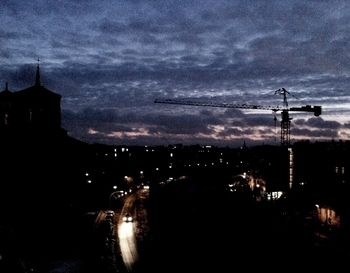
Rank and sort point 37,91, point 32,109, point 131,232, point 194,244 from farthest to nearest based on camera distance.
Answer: point 37,91, point 32,109, point 131,232, point 194,244

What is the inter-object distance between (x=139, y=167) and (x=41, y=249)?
103 meters

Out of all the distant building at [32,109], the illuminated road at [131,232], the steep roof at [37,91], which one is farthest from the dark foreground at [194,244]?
the steep roof at [37,91]

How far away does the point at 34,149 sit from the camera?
132 feet

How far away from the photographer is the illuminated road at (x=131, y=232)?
1259 inches

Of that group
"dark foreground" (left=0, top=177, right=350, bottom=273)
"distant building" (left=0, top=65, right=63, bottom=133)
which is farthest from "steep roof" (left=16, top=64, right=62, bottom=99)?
"dark foreground" (left=0, top=177, right=350, bottom=273)

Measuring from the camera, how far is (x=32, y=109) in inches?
1839

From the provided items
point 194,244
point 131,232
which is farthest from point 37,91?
point 194,244

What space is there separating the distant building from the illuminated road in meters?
14.9

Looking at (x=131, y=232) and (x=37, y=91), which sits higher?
(x=37, y=91)

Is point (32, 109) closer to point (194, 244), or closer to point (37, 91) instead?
point (37, 91)

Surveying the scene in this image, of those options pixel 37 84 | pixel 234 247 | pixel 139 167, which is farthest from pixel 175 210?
pixel 139 167

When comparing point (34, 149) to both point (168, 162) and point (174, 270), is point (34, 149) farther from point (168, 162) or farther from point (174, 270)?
point (168, 162)

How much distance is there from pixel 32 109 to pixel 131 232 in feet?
65.7

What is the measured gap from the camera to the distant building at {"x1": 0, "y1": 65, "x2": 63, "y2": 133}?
43.6 metres
